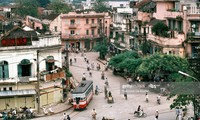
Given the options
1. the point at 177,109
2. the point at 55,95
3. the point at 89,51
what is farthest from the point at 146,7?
the point at 177,109

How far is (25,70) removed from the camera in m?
40.3

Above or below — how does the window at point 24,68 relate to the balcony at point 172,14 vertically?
below

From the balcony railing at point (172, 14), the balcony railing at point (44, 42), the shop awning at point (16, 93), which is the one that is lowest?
the shop awning at point (16, 93)

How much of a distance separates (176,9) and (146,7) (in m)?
12.1

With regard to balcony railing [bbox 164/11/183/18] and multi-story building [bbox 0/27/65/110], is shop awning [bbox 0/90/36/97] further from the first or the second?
balcony railing [bbox 164/11/183/18]

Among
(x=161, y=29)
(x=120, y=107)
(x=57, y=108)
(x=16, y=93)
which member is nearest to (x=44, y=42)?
(x=16, y=93)

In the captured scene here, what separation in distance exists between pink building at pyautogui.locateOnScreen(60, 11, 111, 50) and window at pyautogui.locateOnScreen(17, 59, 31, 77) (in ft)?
143

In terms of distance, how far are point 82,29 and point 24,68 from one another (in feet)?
148

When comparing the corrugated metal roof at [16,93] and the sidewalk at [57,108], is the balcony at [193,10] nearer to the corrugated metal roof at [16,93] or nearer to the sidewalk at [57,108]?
the sidewalk at [57,108]

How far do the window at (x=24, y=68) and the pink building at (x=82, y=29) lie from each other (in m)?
43.7

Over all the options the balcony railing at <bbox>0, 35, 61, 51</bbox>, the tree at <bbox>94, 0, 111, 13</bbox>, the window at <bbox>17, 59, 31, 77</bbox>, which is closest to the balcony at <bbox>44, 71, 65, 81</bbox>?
the window at <bbox>17, 59, 31, 77</bbox>

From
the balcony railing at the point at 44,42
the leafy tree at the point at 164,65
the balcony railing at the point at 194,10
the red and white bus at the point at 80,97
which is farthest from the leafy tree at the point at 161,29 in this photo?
the red and white bus at the point at 80,97

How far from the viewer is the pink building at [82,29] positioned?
276ft

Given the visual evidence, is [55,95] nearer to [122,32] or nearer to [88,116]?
[88,116]
